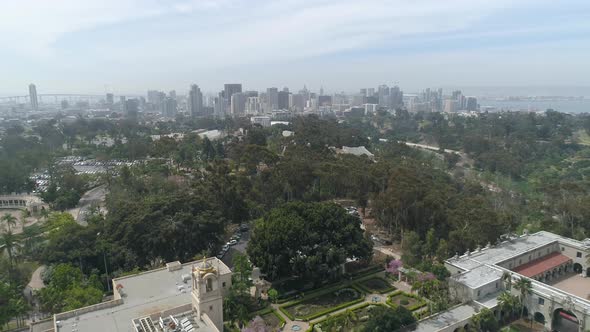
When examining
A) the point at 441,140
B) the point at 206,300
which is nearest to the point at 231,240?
the point at 206,300

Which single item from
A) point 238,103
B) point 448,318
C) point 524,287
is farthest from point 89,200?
point 238,103

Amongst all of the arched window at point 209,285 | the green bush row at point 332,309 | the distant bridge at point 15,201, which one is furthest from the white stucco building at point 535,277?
the distant bridge at point 15,201

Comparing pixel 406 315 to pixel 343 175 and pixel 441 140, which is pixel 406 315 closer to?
pixel 343 175

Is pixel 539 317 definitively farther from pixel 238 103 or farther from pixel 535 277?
pixel 238 103

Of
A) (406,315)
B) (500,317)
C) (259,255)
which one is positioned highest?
(259,255)

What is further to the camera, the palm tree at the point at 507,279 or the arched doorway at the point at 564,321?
the palm tree at the point at 507,279

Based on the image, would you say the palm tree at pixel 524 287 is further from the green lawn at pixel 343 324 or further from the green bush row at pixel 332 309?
the green lawn at pixel 343 324
